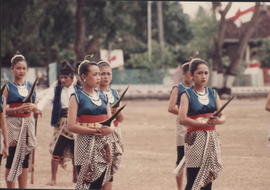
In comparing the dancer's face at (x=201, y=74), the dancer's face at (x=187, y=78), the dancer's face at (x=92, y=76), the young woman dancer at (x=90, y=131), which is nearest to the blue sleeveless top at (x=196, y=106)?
the dancer's face at (x=201, y=74)

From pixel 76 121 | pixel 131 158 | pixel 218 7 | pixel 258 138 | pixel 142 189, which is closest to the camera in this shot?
pixel 76 121

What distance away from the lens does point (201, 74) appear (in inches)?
335

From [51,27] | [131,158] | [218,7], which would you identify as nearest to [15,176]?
[131,158]

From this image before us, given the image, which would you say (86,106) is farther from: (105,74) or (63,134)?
(63,134)

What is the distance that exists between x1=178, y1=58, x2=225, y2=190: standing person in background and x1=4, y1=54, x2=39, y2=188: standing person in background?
7.39ft

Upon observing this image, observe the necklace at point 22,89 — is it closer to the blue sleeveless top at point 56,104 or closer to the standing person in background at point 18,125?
the standing person in background at point 18,125

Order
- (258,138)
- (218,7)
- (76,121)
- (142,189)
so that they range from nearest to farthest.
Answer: (76,121)
(142,189)
(258,138)
(218,7)

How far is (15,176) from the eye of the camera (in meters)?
10.1

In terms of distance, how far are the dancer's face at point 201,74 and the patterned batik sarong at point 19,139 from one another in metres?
2.67

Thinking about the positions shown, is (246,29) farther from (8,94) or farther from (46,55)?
(8,94)

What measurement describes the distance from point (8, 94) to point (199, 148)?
2.70m

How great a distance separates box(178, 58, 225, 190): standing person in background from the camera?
8.52 m

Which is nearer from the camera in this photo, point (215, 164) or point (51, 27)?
point (215, 164)

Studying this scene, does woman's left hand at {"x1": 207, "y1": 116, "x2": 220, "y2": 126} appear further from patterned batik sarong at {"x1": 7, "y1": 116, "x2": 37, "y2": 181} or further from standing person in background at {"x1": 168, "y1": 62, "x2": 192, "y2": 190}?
patterned batik sarong at {"x1": 7, "y1": 116, "x2": 37, "y2": 181}
